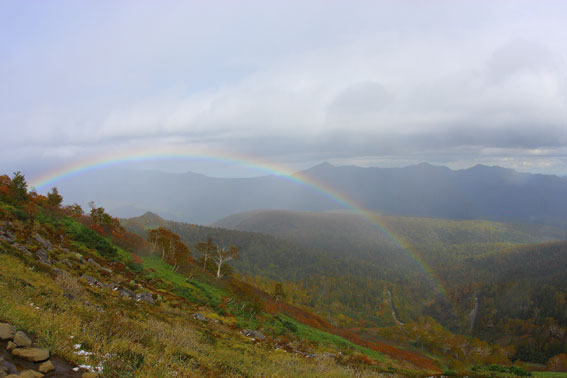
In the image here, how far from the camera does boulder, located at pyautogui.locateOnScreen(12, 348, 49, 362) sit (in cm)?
610

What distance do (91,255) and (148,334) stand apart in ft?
65.4

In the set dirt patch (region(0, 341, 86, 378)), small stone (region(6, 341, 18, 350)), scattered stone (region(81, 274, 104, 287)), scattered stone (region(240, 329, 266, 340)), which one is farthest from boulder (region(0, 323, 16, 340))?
scattered stone (region(240, 329, 266, 340))

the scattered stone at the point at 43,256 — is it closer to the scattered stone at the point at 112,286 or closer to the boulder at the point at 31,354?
the scattered stone at the point at 112,286

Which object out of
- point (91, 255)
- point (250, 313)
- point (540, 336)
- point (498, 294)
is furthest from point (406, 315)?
point (91, 255)

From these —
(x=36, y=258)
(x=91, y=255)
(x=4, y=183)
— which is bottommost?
(x=91, y=255)

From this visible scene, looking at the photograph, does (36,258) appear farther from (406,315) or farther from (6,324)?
(406,315)

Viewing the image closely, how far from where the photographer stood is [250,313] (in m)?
30.7

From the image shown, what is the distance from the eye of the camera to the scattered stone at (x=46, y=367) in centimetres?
588

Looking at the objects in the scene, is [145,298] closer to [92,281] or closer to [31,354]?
[92,281]

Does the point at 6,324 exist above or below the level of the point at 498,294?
above

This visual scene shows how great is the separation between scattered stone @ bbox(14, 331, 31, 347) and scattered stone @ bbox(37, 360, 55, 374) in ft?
3.00

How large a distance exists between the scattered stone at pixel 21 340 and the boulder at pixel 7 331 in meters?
0.20

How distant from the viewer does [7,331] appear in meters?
6.61

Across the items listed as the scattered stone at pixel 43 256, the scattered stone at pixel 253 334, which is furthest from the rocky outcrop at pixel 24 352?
the scattered stone at pixel 253 334
